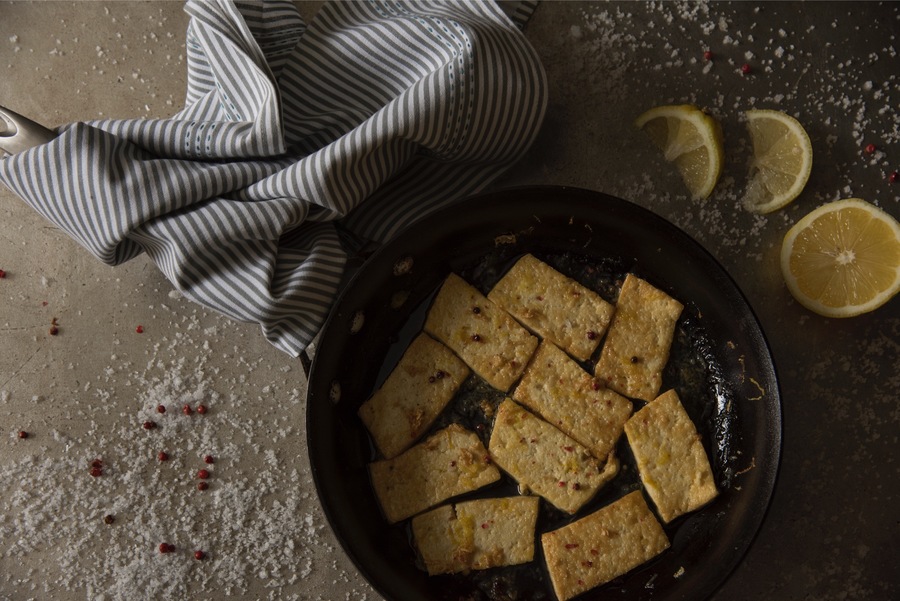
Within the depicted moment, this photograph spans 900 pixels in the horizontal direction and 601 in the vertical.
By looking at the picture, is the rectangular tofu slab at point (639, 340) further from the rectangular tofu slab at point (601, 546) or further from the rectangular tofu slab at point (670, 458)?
the rectangular tofu slab at point (601, 546)

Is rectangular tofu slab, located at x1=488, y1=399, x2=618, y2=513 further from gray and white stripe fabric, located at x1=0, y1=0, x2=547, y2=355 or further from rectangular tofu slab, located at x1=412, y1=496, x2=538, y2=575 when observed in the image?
gray and white stripe fabric, located at x1=0, y1=0, x2=547, y2=355

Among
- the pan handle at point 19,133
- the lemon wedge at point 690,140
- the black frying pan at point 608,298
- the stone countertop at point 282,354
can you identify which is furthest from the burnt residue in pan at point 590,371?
the pan handle at point 19,133

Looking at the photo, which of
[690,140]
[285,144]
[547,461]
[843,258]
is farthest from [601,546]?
[285,144]

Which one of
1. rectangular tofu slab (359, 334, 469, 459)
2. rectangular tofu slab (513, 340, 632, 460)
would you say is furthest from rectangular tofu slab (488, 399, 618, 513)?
rectangular tofu slab (359, 334, 469, 459)

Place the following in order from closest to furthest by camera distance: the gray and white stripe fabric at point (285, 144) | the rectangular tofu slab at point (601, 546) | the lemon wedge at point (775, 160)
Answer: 1. the gray and white stripe fabric at point (285, 144)
2. the rectangular tofu slab at point (601, 546)
3. the lemon wedge at point (775, 160)

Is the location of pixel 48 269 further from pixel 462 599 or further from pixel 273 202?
pixel 462 599

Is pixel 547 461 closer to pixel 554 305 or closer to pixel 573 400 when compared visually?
pixel 573 400

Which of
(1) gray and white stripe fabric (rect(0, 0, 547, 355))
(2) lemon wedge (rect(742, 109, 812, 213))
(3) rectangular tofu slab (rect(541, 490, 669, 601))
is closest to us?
(1) gray and white stripe fabric (rect(0, 0, 547, 355))
